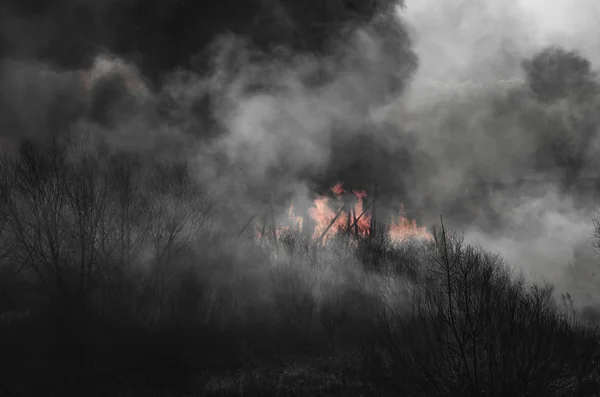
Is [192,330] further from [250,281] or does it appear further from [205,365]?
[250,281]

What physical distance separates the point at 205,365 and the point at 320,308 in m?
14.1

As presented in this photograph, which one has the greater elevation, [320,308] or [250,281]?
[250,281]

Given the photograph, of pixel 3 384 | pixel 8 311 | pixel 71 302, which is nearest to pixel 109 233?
pixel 71 302

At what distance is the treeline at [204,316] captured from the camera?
44.3ft

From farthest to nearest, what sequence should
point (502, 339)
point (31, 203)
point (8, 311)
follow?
point (8, 311)
point (31, 203)
point (502, 339)

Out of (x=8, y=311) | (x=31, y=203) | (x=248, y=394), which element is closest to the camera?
(x=248, y=394)

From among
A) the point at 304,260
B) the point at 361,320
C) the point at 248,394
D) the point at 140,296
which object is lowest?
the point at 248,394

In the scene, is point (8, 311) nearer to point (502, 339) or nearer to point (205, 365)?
point (205, 365)

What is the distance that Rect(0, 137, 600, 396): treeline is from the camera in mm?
13500

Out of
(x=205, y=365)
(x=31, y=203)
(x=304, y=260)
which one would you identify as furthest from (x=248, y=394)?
(x=304, y=260)

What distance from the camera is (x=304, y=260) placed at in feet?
131

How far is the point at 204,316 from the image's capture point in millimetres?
31219

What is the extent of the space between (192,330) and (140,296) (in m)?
4.41

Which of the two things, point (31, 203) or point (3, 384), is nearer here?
point (3, 384)
